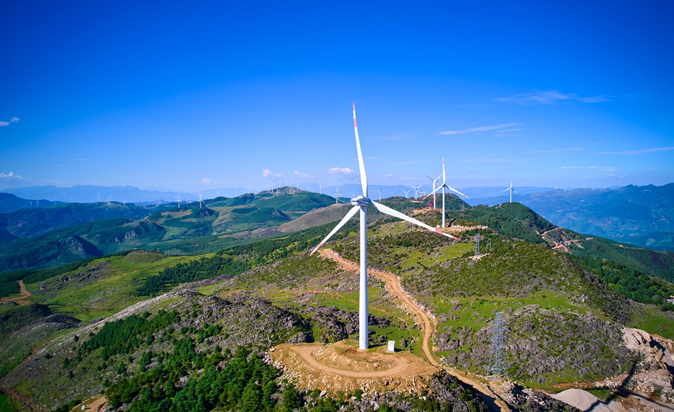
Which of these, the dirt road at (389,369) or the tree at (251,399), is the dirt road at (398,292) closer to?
the dirt road at (389,369)

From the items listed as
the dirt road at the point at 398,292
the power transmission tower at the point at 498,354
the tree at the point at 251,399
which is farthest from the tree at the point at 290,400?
the power transmission tower at the point at 498,354

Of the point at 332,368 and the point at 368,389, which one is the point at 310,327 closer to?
the point at 332,368

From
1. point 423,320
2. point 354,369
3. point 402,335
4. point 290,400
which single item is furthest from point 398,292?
point 290,400

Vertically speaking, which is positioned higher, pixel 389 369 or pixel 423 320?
pixel 389 369

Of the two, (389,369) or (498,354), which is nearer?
(389,369)

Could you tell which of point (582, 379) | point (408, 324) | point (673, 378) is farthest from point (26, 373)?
point (673, 378)

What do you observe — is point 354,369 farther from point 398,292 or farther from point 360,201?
point 398,292
